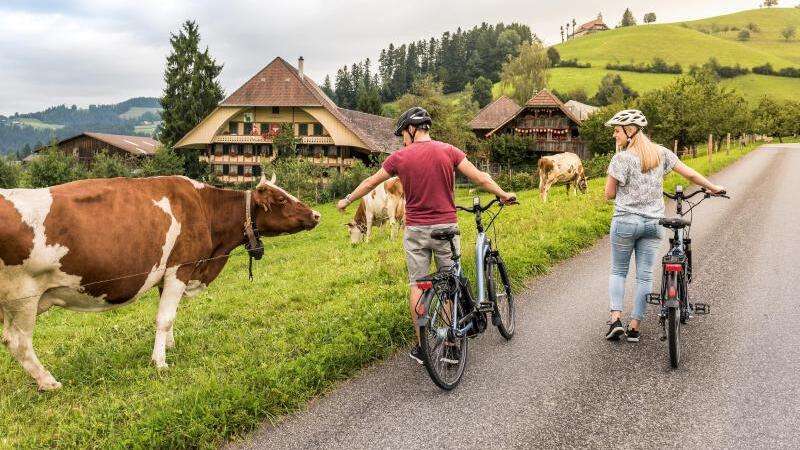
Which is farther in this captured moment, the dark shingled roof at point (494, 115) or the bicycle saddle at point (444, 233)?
the dark shingled roof at point (494, 115)

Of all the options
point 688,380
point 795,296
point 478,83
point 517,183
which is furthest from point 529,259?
point 478,83

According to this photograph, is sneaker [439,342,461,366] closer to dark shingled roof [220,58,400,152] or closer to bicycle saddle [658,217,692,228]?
bicycle saddle [658,217,692,228]

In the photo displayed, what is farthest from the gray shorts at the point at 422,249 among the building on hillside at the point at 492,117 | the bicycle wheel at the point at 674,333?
the building on hillside at the point at 492,117

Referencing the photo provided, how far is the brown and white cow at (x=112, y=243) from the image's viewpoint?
205 inches

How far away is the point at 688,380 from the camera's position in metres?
5.22

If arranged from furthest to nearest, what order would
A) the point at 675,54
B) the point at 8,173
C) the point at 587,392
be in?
the point at 675,54 → the point at 8,173 → the point at 587,392

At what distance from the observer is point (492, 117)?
209 feet

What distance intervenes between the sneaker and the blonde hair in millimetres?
2614

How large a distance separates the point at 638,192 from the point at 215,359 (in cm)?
460

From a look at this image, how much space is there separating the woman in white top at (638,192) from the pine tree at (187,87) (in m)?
60.7

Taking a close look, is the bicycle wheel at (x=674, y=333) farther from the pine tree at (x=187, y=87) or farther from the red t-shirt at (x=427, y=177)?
the pine tree at (x=187, y=87)

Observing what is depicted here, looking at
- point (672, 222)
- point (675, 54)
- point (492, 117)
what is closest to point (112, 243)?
point (672, 222)

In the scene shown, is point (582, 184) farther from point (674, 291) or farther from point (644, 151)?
point (674, 291)

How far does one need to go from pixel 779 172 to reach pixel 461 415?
27713 millimetres
